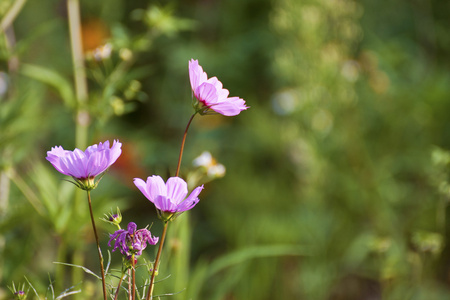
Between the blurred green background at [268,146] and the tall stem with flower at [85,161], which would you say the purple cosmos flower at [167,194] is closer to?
the tall stem with flower at [85,161]

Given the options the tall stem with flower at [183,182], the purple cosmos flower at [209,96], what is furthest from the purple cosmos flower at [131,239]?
the purple cosmos flower at [209,96]

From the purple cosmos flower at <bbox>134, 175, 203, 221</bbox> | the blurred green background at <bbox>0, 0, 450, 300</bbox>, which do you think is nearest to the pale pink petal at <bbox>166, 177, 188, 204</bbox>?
the purple cosmos flower at <bbox>134, 175, 203, 221</bbox>

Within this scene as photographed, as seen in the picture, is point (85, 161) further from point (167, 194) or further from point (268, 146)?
point (268, 146)

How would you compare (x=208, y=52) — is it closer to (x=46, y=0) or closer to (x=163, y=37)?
(x=163, y=37)

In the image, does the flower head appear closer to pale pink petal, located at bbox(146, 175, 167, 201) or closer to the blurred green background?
pale pink petal, located at bbox(146, 175, 167, 201)

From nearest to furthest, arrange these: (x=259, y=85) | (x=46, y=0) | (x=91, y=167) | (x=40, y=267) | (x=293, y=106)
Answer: (x=91, y=167)
(x=40, y=267)
(x=293, y=106)
(x=259, y=85)
(x=46, y=0)

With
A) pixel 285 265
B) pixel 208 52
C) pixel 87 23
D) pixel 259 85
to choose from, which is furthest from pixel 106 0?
pixel 285 265
